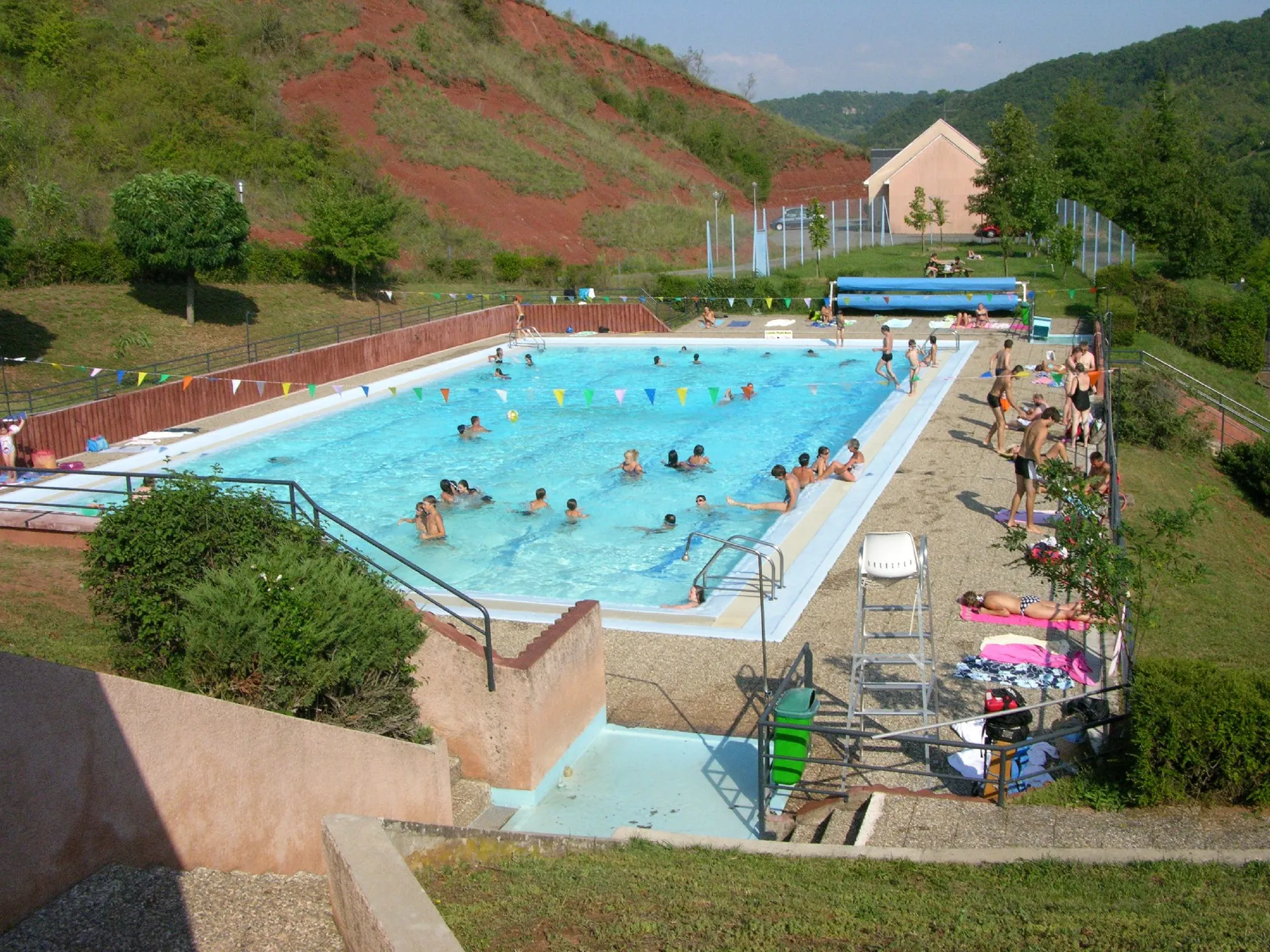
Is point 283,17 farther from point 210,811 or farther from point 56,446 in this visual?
point 210,811

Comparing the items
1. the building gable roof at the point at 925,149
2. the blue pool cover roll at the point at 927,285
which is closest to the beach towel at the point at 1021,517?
the blue pool cover roll at the point at 927,285

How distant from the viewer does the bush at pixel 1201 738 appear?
6949 millimetres

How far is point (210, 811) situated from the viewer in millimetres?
6094

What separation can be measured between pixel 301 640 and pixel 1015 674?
6.34 m

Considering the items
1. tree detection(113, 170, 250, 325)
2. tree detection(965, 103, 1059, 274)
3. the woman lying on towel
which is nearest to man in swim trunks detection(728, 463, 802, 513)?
the woman lying on towel

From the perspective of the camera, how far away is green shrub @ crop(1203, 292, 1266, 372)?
3341 centimetres

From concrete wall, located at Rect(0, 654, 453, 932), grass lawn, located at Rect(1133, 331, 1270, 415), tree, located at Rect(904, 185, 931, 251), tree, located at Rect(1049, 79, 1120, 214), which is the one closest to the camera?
concrete wall, located at Rect(0, 654, 453, 932)

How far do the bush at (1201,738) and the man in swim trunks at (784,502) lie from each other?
9376mm

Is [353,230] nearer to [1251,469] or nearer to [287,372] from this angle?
[287,372]

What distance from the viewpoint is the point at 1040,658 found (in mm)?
10477

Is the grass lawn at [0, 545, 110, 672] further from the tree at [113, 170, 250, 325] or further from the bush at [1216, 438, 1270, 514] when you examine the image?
the bush at [1216, 438, 1270, 514]

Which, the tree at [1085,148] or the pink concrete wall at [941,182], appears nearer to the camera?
the tree at [1085,148]

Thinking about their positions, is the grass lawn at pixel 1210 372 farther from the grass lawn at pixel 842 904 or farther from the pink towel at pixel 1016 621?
the grass lawn at pixel 842 904

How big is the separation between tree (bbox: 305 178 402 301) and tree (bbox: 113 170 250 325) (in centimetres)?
565
